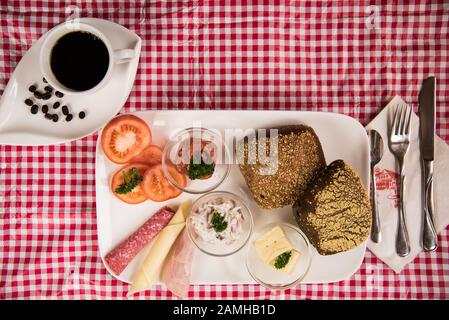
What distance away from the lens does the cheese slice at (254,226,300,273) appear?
1.31 metres

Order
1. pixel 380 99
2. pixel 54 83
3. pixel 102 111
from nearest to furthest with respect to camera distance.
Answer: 1. pixel 54 83
2. pixel 102 111
3. pixel 380 99

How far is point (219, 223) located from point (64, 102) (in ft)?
1.72

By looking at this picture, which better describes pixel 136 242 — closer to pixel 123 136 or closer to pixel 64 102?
pixel 123 136

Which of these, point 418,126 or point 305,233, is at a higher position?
point 418,126

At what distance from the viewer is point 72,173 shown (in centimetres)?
143

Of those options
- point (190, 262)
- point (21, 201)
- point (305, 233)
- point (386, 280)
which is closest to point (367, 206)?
point (305, 233)

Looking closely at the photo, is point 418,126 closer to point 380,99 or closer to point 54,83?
point 380,99

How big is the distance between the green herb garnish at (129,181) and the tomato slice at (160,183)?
0.02m

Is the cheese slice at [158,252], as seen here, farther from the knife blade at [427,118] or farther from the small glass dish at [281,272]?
the knife blade at [427,118]

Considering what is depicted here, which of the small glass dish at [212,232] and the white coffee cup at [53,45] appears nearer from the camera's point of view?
the white coffee cup at [53,45]

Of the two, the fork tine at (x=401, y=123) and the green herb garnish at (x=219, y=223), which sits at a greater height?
the fork tine at (x=401, y=123)

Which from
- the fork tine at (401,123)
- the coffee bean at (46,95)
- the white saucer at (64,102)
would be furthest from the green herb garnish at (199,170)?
the fork tine at (401,123)

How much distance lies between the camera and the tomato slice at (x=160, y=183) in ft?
4.36
